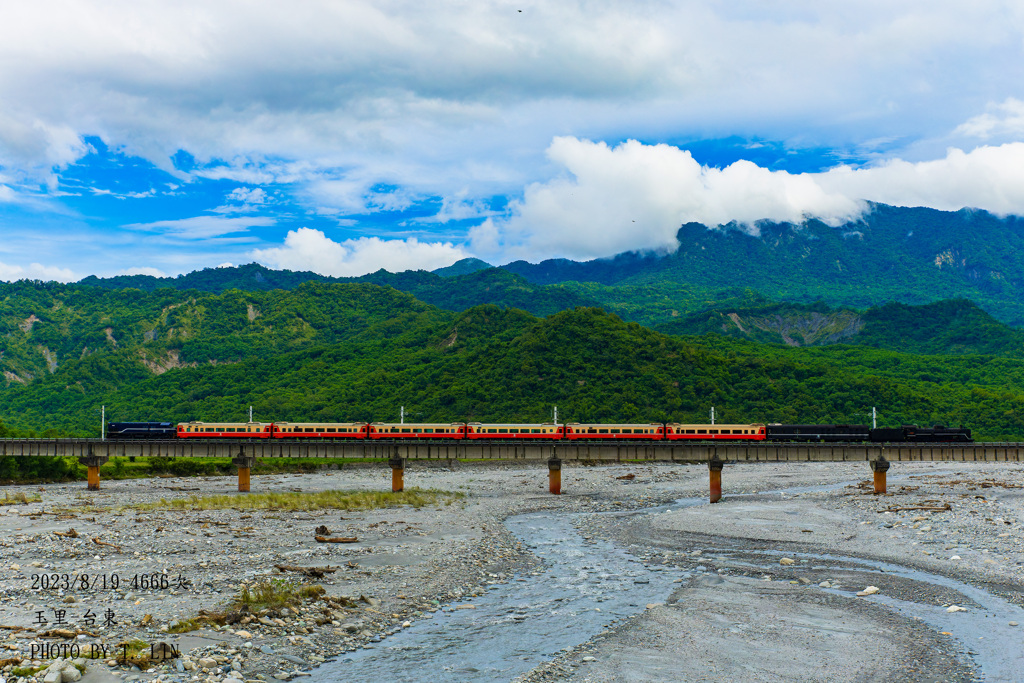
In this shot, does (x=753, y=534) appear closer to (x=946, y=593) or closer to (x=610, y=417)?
(x=946, y=593)

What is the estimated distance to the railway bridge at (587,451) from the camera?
69312 mm

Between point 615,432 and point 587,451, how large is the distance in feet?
11.1

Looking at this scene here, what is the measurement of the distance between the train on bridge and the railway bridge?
2.58ft

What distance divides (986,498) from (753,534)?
26.9m

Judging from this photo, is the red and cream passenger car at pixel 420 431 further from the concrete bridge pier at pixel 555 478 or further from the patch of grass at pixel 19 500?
the patch of grass at pixel 19 500

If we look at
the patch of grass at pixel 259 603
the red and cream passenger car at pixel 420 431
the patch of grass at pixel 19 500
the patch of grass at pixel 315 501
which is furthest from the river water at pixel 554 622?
the patch of grass at pixel 19 500

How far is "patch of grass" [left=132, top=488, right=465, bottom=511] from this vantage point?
59406 millimetres

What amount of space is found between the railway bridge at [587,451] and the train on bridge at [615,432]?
0.79 m

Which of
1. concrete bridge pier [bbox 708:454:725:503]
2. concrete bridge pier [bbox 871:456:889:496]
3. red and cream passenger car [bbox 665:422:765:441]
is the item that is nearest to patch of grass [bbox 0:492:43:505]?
red and cream passenger car [bbox 665:422:765:441]

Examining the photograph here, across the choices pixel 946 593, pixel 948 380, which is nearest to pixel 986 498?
pixel 946 593

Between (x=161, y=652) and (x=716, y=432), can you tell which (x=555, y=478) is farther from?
(x=161, y=652)

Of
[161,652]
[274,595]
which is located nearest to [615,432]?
[274,595]

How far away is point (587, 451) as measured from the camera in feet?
236

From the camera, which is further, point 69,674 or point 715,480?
point 715,480
